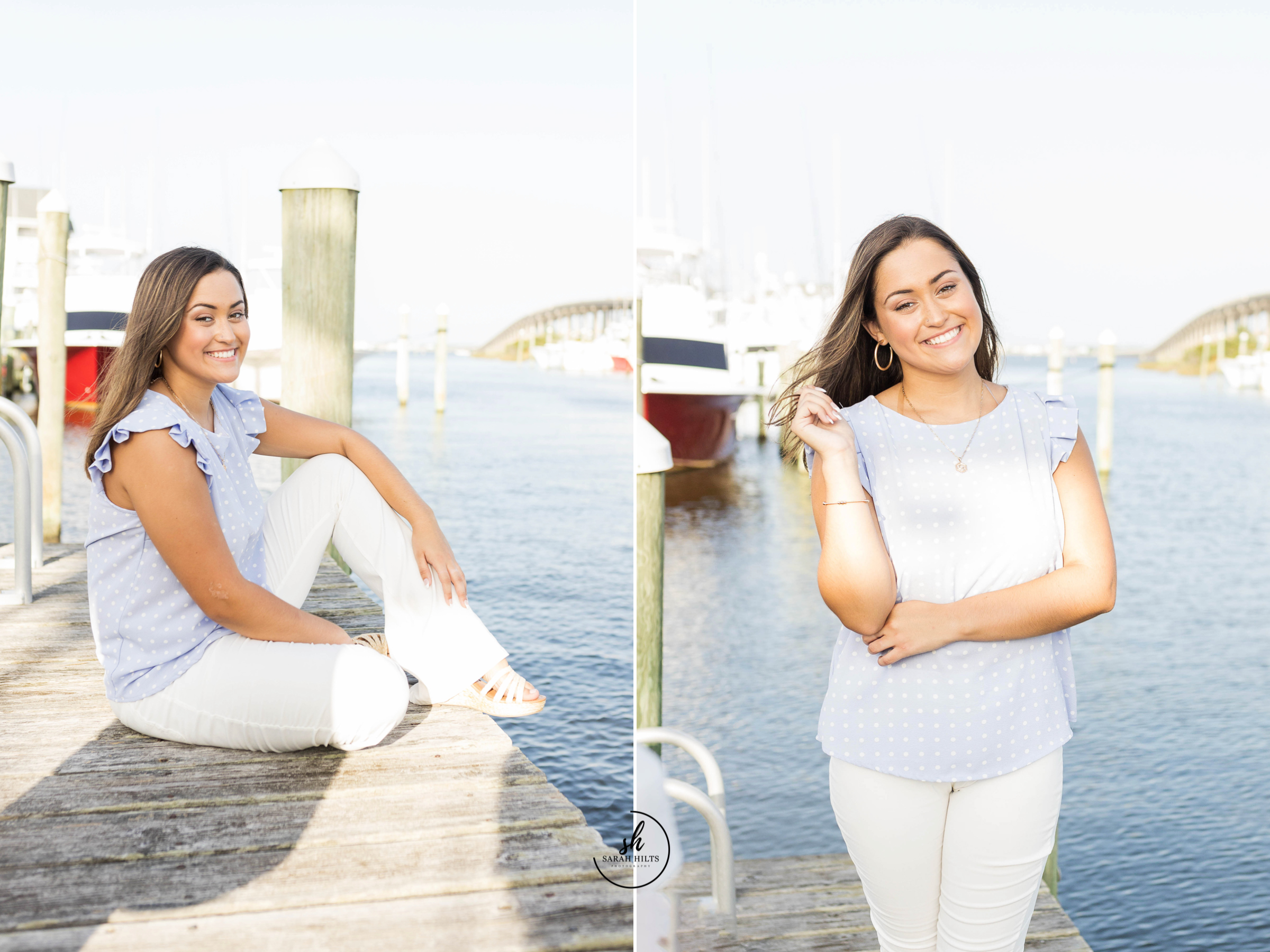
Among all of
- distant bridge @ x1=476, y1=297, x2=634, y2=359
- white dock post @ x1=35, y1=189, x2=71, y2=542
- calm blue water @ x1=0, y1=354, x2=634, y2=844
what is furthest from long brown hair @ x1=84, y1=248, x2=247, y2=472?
distant bridge @ x1=476, y1=297, x2=634, y2=359

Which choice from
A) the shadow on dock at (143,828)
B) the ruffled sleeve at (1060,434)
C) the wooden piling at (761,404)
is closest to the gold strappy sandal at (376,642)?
the shadow on dock at (143,828)

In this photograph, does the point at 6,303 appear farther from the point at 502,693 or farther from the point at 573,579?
the point at 502,693

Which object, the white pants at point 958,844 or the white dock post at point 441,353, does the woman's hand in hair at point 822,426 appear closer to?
the white pants at point 958,844

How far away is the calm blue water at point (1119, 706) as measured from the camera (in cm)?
571

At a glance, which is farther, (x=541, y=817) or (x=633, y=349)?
(x=633, y=349)

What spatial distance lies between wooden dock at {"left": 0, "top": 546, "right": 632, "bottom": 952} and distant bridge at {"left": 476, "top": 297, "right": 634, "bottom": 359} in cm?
4321

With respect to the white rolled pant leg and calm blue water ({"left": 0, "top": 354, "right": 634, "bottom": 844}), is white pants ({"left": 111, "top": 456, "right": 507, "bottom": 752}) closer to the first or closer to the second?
the white rolled pant leg

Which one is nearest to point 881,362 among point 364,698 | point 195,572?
point 364,698

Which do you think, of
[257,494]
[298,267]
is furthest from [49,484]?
[257,494]

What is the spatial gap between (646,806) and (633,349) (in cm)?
93

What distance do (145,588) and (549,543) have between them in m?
8.98

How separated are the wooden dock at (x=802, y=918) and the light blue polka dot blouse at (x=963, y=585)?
128 cm

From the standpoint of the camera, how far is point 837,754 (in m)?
1.49

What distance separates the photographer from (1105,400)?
1717 centimetres
